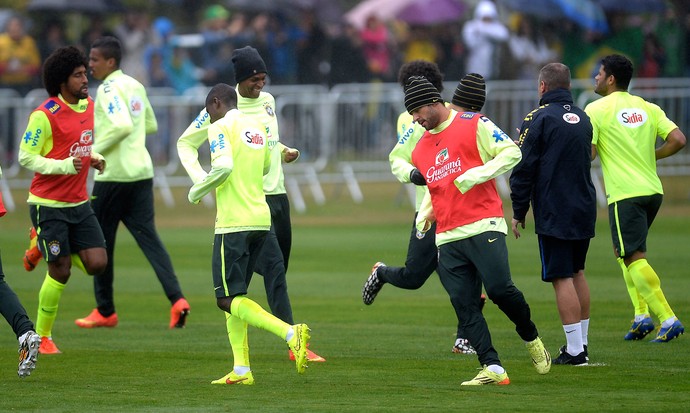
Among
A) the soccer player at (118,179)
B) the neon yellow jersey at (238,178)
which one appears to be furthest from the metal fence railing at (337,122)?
the neon yellow jersey at (238,178)

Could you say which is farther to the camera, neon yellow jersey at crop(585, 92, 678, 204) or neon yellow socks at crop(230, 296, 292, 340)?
neon yellow jersey at crop(585, 92, 678, 204)

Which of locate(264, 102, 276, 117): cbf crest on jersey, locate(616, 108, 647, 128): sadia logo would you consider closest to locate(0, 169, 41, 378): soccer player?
locate(264, 102, 276, 117): cbf crest on jersey

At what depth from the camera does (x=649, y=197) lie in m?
11.0

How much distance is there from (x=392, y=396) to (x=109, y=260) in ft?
16.5

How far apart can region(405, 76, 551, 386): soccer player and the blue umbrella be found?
61.6ft

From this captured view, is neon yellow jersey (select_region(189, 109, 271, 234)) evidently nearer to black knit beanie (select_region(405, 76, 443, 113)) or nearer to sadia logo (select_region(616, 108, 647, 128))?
black knit beanie (select_region(405, 76, 443, 113))

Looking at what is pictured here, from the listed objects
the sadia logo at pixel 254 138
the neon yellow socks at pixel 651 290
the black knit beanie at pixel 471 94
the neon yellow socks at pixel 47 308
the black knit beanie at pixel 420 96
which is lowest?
the neon yellow socks at pixel 47 308

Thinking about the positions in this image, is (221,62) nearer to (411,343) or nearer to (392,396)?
(411,343)

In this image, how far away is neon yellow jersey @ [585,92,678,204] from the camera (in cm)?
1095

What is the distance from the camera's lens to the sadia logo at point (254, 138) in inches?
364

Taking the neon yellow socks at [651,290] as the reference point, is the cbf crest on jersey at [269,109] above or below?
above

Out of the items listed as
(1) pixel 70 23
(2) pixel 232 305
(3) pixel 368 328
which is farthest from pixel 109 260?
(1) pixel 70 23

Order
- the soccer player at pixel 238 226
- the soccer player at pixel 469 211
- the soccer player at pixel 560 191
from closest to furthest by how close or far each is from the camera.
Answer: the soccer player at pixel 469 211, the soccer player at pixel 238 226, the soccer player at pixel 560 191

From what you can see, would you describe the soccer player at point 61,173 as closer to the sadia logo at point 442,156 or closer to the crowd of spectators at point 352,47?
the sadia logo at point 442,156
